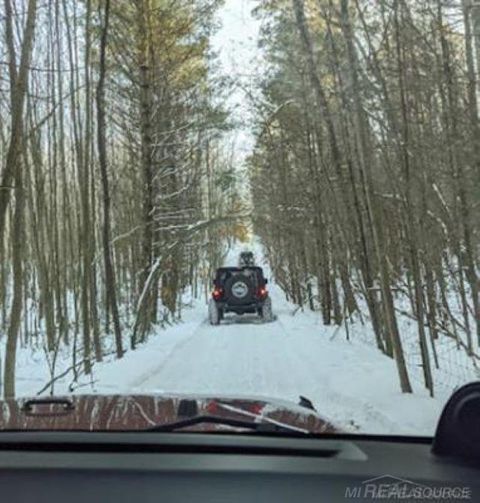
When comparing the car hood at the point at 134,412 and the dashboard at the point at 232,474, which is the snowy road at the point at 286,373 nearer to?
the car hood at the point at 134,412

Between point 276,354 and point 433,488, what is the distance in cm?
1160

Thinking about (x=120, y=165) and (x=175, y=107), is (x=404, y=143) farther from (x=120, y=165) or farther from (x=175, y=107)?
(x=120, y=165)

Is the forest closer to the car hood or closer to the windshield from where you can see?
the windshield

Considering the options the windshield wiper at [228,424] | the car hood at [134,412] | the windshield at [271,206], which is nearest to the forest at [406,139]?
the windshield at [271,206]

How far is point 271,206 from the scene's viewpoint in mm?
26250

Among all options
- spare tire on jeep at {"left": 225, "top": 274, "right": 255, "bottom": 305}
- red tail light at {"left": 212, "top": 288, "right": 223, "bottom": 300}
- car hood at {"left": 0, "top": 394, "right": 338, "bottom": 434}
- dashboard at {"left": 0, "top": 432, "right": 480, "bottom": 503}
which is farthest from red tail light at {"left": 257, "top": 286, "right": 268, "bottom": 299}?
dashboard at {"left": 0, "top": 432, "right": 480, "bottom": 503}

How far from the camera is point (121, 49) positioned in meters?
16.5

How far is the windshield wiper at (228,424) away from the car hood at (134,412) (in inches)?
1.4

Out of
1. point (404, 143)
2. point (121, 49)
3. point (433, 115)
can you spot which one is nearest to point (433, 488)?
point (404, 143)

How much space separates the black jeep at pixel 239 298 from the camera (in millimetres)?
20953

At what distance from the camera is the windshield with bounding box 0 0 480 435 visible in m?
7.60

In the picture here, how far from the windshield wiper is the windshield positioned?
0.05 metres

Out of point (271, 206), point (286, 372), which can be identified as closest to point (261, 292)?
point (271, 206)

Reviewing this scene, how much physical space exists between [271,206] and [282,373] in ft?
52.5
